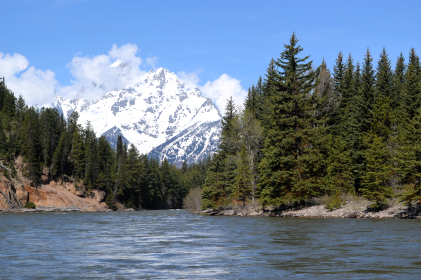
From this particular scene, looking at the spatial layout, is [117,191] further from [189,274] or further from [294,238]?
[189,274]

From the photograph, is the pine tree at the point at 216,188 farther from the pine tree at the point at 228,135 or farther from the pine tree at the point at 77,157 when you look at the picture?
the pine tree at the point at 77,157

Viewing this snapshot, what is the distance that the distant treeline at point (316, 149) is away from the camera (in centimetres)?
4375

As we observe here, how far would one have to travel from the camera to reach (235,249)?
1773 centimetres

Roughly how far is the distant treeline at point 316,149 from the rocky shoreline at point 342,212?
109 cm

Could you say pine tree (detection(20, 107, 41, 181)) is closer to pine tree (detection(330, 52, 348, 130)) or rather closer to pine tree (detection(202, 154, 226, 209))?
pine tree (detection(202, 154, 226, 209))

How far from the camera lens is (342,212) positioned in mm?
44938

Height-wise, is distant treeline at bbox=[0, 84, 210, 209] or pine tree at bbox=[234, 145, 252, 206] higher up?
distant treeline at bbox=[0, 84, 210, 209]

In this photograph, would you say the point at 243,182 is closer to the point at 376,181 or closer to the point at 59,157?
the point at 376,181

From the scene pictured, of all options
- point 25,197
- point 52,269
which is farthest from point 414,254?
point 25,197

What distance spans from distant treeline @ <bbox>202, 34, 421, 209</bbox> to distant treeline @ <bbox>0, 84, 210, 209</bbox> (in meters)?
65.0

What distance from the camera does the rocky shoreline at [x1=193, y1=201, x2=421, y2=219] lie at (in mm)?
40050

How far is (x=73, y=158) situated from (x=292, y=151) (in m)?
91.8

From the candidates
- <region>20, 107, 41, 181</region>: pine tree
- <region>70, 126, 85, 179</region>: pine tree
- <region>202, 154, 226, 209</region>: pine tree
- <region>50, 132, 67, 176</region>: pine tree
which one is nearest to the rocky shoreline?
<region>202, 154, 226, 209</region>: pine tree

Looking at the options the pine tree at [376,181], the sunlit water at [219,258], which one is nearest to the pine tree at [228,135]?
the pine tree at [376,181]
